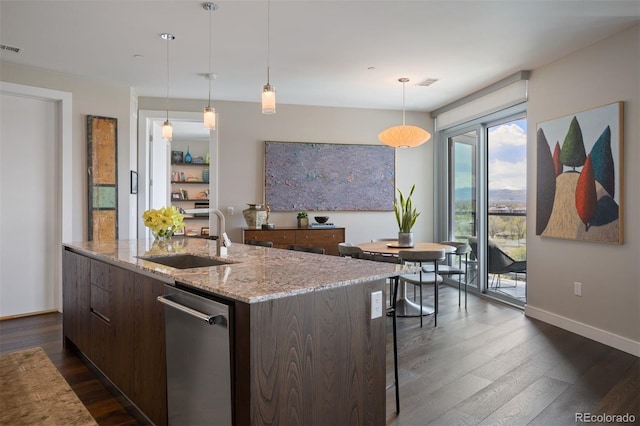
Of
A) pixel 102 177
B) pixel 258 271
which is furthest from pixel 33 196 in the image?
pixel 258 271

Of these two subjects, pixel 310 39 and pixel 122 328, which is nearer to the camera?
pixel 122 328

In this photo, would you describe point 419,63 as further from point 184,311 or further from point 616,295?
point 184,311

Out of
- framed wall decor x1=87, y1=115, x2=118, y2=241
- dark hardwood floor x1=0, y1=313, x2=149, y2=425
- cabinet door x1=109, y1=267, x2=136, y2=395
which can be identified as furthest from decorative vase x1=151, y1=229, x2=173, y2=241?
framed wall decor x1=87, y1=115, x2=118, y2=241

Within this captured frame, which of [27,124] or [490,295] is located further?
[490,295]

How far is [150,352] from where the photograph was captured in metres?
1.99

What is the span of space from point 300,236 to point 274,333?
12.6ft

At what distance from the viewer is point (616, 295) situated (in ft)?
10.9

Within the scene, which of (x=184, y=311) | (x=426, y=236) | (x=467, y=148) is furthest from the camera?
(x=426, y=236)

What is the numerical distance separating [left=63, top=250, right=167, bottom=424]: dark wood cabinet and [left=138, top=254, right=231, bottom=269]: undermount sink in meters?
0.25

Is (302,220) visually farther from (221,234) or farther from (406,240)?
(221,234)

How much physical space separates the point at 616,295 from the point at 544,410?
1.61 metres

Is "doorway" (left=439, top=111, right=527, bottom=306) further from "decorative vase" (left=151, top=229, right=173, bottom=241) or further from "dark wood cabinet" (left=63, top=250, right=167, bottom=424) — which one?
"dark wood cabinet" (left=63, top=250, right=167, bottom=424)

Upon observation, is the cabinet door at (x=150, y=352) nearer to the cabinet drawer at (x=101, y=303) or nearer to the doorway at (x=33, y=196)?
the cabinet drawer at (x=101, y=303)

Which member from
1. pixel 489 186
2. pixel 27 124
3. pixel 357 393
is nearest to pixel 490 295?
pixel 489 186
